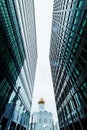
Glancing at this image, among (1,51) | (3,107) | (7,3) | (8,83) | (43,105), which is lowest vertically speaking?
(43,105)

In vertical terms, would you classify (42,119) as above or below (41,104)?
below

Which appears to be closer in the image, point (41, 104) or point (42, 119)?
point (42, 119)

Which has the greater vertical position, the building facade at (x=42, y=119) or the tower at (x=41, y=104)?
the tower at (x=41, y=104)

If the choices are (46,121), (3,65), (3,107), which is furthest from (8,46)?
(46,121)

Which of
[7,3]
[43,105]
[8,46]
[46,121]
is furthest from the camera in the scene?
[43,105]

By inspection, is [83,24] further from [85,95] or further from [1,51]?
[1,51]

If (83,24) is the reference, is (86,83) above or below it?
below

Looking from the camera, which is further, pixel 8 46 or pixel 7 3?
pixel 8 46

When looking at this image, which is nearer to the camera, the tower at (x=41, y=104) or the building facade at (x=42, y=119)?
the building facade at (x=42, y=119)

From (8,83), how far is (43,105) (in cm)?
9327

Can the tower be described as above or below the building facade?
above

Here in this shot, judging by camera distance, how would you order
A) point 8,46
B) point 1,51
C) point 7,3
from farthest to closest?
point 8,46 < point 7,3 < point 1,51

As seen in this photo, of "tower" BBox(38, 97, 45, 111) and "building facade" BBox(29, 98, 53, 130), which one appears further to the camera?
"tower" BBox(38, 97, 45, 111)

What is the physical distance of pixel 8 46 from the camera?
22.1 m
